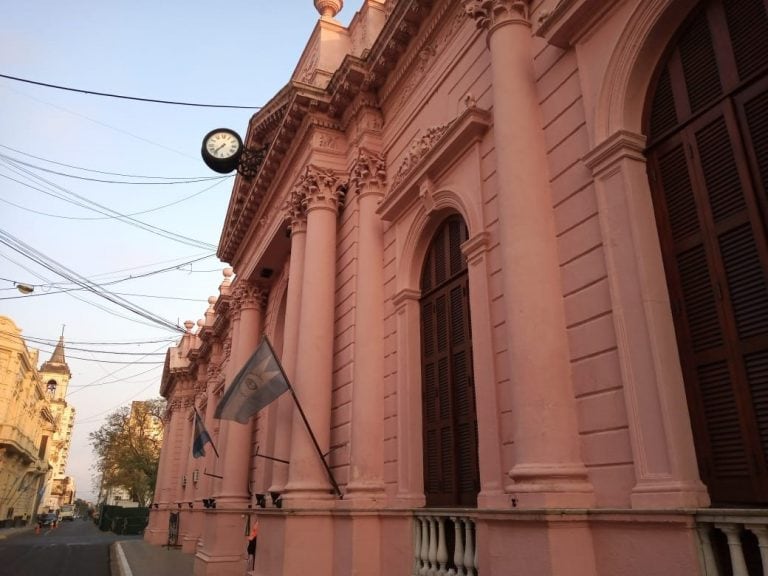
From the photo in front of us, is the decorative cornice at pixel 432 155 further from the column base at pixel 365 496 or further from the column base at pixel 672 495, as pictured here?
the column base at pixel 672 495

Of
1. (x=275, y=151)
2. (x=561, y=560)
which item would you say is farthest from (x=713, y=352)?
(x=275, y=151)

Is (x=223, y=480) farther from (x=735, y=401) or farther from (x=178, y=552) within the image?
(x=735, y=401)

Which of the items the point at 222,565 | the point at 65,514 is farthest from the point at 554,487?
the point at 65,514

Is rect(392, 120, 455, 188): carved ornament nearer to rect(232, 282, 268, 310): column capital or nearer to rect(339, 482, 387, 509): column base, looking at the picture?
rect(339, 482, 387, 509): column base

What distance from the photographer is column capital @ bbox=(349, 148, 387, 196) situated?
994 centimetres

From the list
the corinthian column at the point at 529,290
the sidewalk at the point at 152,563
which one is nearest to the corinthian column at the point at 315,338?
the corinthian column at the point at 529,290

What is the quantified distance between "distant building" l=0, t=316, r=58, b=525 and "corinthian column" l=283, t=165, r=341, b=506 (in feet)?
105

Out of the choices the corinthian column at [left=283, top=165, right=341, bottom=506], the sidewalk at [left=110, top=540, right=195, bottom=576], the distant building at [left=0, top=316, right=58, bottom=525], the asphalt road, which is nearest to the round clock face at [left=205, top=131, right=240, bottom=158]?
the corinthian column at [left=283, top=165, right=341, bottom=506]

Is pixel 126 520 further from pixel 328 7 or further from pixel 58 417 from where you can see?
pixel 58 417

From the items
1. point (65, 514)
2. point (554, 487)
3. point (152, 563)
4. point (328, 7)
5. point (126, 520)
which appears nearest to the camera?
point (554, 487)

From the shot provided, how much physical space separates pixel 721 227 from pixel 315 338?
6753 mm

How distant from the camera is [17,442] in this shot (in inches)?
1880

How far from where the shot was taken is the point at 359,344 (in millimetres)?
9031

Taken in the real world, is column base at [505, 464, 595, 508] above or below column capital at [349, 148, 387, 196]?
below
